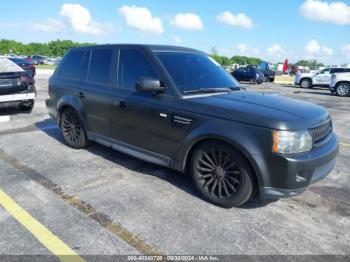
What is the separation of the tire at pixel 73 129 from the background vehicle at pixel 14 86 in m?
3.25

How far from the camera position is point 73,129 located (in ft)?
19.6

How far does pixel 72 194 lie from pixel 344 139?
6.02 m

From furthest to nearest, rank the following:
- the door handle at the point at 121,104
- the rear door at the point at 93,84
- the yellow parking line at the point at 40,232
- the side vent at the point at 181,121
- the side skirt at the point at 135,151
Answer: the rear door at the point at 93,84 → the door handle at the point at 121,104 → the side skirt at the point at 135,151 → the side vent at the point at 181,121 → the yellow parking line at the point at 40,232

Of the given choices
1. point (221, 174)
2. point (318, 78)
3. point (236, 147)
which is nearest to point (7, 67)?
point (221, 174)

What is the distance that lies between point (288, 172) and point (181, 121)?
53.3 inches

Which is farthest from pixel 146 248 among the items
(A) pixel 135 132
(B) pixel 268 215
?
(A) pixel 135 132

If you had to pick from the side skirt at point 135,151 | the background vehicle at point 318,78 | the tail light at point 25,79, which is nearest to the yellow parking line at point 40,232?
the side skirt at point 135,151

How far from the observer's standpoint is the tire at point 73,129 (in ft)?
19.1

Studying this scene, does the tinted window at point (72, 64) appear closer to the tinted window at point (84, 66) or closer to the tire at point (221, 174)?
the tinted window at point (84, 66)

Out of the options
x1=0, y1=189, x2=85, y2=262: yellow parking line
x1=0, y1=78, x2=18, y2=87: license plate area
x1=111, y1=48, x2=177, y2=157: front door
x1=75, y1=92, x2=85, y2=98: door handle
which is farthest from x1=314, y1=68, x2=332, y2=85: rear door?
x1=0, y1=189, x2=85, y2=262: yellow parking line

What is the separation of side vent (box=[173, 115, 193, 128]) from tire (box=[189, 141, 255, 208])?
0.29m

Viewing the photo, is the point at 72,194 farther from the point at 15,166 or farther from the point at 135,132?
the point at 15,166

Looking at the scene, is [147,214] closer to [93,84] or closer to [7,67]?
[93,84]

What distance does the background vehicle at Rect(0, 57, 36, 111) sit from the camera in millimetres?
8515
